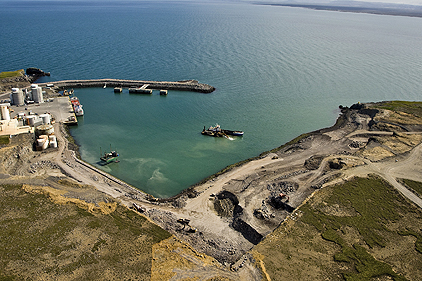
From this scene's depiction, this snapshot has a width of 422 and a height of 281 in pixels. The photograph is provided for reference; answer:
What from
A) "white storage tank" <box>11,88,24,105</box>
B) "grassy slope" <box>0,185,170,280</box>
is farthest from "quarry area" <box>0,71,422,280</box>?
"white storage tank" <box>11,88,24,105</box>

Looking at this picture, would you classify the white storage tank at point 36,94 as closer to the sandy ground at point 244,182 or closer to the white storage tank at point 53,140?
Answer: the sandy ground at point 244,182

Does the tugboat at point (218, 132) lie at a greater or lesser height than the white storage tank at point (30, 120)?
lesser

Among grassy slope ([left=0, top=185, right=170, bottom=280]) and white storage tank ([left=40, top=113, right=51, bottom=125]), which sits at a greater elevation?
white storage tank ([left=40, top=113, right=51, bottom=125])

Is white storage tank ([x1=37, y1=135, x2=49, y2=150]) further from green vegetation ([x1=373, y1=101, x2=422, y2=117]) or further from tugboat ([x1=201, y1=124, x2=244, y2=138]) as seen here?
green vegetation ([x1=373, y1=101, x2=422, y2=117])

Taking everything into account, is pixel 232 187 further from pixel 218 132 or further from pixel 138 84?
pixel 138 84

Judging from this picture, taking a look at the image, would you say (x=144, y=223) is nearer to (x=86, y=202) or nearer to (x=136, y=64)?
(x=86, y=202)

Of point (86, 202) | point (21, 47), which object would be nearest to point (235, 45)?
point (21, 47)

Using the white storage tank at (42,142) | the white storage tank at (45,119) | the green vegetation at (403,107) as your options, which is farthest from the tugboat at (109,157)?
the green vegetation at (403,107)

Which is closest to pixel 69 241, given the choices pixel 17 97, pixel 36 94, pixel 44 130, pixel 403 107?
pixel 44 130
